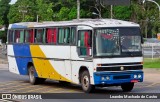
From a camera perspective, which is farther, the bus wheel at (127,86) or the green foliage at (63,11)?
the green foliage at (63,11)

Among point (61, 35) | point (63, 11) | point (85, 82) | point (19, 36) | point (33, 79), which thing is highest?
point (61, 35)

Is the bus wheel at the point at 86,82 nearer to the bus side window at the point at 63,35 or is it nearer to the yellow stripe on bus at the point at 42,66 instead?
the bus side window at the point at 63,35

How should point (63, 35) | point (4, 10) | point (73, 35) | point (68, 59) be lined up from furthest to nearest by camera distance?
point (4, 10)
point (63, 35)
point (68, 59)
point (73, 35)

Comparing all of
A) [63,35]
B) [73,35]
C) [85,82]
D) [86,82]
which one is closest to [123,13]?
[63,35]

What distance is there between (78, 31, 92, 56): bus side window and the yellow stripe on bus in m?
2.45

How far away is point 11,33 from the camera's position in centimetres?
2623

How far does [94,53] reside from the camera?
18281mm

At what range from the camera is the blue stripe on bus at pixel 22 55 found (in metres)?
24.3

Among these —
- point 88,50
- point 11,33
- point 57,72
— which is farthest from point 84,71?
point 11,33

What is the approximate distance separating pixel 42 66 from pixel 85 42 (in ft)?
14.6

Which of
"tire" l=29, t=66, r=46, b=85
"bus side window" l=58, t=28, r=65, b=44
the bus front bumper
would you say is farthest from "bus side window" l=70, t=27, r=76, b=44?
"tire" l=29, t=66, r=46, b=85

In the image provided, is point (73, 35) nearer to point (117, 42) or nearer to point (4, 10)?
point (117, 42)

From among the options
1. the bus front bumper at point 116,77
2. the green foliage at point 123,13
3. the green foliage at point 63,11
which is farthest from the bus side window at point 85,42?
the green foliage at point 123,13

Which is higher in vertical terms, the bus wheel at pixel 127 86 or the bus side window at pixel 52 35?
the bus side window at pixel 52 35
